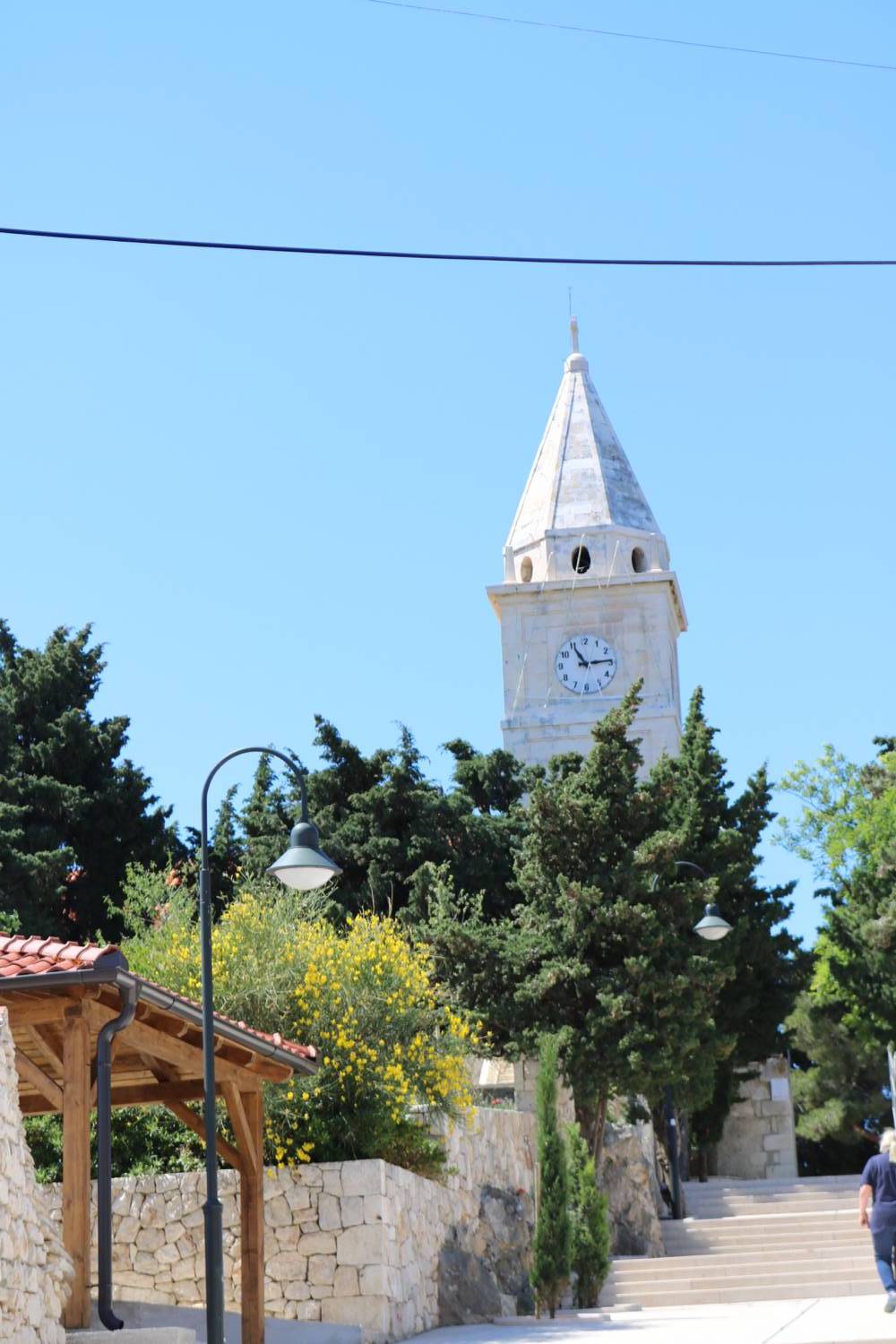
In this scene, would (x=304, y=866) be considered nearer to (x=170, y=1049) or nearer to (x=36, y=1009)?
(x=36, y=1009)

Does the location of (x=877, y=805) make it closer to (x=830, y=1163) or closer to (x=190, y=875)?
(x=830, y=1163)

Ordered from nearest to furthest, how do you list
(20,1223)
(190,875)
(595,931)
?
1. (20,1223)
2. (595,931)
3. (190,875)

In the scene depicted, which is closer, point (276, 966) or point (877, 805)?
point (276, 966)

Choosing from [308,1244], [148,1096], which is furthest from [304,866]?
[308,1244]

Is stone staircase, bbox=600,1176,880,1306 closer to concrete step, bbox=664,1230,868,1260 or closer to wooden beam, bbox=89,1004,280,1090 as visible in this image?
concrete step, bbox=664,1230,868,1260

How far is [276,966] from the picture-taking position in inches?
804

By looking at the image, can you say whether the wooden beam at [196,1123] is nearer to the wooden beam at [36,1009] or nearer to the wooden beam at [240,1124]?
the wooden beam at [240,1124]

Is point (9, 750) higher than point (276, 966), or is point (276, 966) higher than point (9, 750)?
point (9, 750)

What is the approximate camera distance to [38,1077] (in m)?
13.9

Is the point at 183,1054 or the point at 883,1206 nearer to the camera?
the point at 883,1206

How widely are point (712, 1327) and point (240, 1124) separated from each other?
17.1 feet

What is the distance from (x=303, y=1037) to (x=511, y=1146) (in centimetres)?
577

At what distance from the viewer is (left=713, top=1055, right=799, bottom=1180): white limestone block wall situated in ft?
122

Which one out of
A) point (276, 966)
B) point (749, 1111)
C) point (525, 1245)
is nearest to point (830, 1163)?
point (749, 1111)
